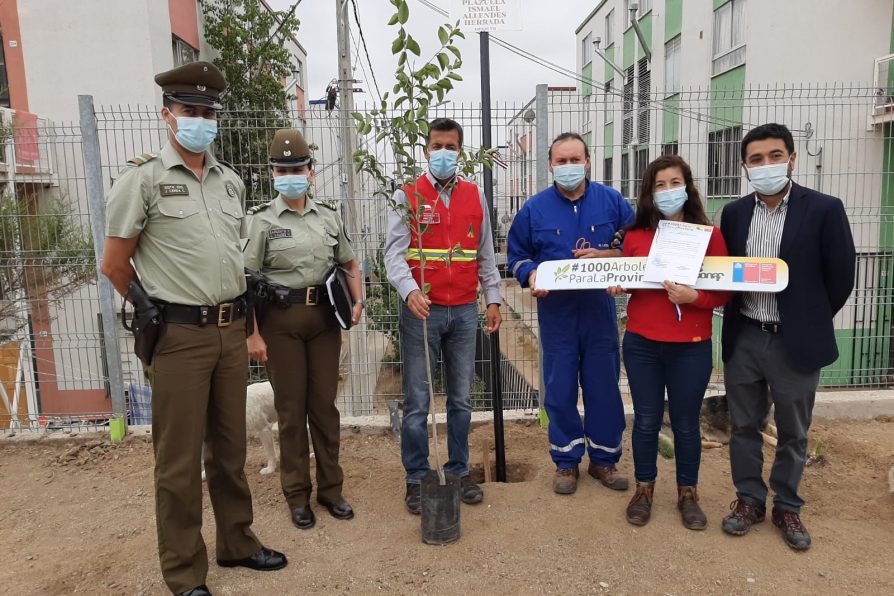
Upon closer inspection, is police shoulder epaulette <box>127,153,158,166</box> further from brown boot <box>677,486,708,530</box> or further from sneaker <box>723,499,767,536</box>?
sneaker <box>723,499,767,536</box>

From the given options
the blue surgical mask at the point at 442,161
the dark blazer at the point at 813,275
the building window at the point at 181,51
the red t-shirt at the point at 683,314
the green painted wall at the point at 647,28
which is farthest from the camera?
the green painted wall at the point at 647,28

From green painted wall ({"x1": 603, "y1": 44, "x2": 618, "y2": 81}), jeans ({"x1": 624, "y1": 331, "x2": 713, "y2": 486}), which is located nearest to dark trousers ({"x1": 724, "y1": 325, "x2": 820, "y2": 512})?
jeans ({"x1": 624, "y1": 331, "x2": 713, "y2": 486})

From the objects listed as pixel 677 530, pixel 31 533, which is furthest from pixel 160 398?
pixel 677 530

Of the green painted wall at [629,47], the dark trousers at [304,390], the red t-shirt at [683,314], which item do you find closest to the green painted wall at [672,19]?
the green painted wall at [629,47]

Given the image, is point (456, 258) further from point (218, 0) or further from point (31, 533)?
point (218, 0)

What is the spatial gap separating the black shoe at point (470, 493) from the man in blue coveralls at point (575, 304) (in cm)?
51

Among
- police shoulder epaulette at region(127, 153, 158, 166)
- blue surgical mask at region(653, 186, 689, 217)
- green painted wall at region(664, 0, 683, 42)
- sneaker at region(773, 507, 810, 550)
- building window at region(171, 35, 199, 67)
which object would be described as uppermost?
green painted wall at region(664, 0, 683, 42)

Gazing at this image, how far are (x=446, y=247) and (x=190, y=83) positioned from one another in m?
1.57

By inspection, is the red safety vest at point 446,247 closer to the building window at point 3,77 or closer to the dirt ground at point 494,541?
the dirt ground at point 494,541

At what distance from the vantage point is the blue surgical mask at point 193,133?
2.67 meters

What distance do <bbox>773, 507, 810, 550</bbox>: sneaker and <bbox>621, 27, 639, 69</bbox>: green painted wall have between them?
18.6m

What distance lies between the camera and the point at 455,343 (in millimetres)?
3639

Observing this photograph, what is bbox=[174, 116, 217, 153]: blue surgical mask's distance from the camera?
8.76 ft

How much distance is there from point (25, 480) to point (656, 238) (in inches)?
186
